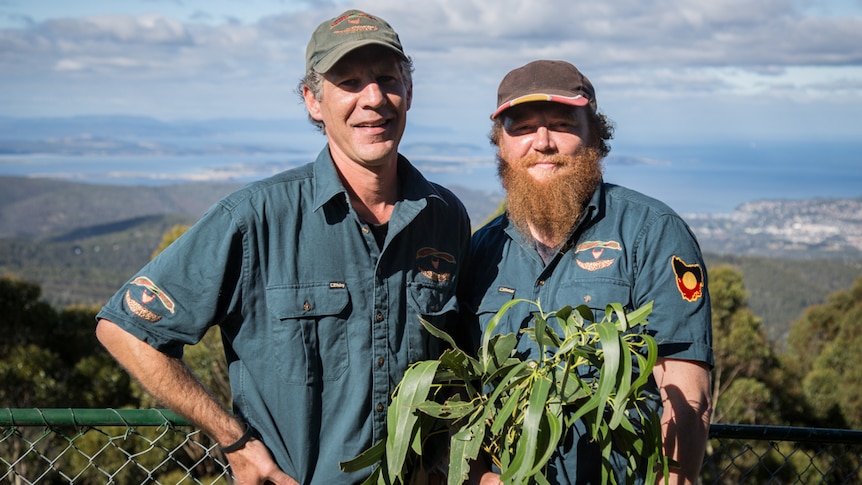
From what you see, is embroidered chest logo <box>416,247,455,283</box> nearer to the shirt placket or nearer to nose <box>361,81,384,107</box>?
the shirt placket

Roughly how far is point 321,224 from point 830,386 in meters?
24.8

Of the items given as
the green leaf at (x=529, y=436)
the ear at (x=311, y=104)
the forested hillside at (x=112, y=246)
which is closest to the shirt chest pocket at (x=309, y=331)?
the ear at (x=311, y=104)

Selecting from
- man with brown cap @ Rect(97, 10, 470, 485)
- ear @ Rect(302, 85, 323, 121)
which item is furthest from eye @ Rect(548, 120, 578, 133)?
ear @ Rect(302, 85, 323, 121)

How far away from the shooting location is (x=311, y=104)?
295cm

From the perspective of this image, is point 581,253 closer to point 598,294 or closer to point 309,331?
point 598,294

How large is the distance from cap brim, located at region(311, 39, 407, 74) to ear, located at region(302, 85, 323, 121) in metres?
0.17

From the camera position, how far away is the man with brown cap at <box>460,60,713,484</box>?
2.60 metres

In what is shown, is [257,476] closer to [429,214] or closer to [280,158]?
[429,214]

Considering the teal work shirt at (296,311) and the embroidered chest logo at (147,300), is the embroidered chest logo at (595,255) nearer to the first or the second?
the teal work shirt at (296,311)

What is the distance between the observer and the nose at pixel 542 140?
325cm

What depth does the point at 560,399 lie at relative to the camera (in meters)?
2.14

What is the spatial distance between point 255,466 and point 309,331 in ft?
1.47

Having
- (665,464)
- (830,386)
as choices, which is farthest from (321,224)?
(830,386)

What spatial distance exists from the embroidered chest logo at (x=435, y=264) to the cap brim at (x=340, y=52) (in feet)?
2.25
